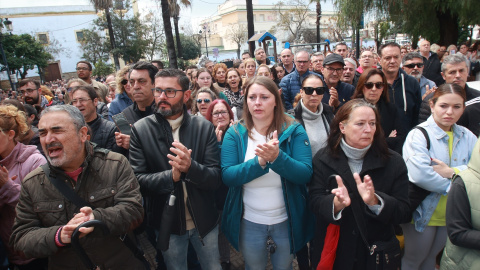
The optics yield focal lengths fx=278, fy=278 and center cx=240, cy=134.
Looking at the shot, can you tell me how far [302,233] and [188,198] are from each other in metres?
1.02

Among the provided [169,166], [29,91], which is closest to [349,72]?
[169,166]

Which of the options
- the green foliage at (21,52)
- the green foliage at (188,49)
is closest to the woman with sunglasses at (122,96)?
the green foliage at (21,52)

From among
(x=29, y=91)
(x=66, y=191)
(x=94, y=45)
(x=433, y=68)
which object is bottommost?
(x=66, y=191)

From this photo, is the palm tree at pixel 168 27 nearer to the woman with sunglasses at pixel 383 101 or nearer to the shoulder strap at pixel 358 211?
the woman with sunglasses at pixel 383 101

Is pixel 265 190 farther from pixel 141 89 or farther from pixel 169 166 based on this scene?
pixel 141 89

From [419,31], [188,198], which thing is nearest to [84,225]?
[188,198]

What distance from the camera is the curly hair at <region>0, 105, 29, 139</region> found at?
2395 mm

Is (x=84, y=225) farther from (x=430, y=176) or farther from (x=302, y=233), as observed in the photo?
(x=430, y=176)

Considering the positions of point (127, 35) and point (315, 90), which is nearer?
point (315, 90)

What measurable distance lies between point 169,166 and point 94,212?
71 cm

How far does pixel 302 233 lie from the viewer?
2.38 m

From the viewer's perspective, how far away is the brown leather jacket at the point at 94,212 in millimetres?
1789

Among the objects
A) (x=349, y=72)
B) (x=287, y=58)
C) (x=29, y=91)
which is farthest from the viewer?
(x=287, y=58)

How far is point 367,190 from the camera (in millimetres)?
1921
